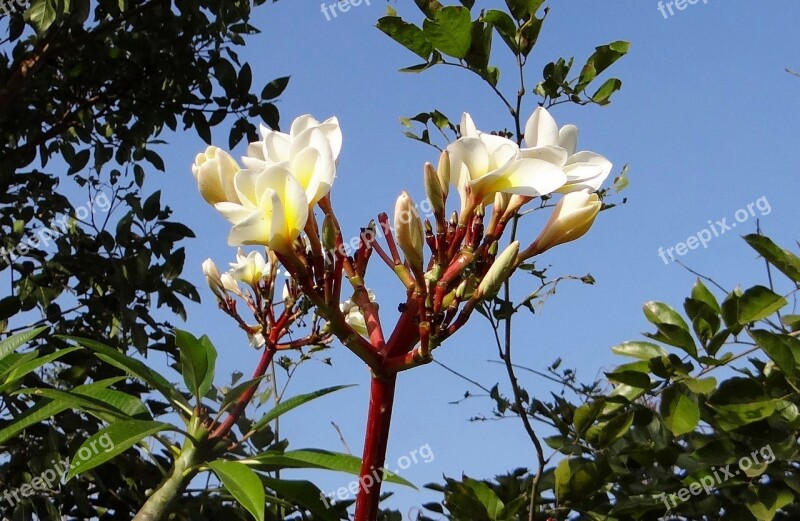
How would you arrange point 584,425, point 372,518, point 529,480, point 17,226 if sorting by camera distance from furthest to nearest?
point 17,226 < point 529,480 < point 584,425 < point 372,518

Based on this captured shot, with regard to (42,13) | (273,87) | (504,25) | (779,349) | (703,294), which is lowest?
(779,349)

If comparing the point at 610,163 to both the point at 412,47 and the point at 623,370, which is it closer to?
the point at 412,47

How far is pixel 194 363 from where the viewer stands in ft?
3.13

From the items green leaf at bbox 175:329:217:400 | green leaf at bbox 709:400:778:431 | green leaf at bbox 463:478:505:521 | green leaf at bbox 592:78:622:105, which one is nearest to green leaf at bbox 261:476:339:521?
green leaf at bbox 175:329:217:400

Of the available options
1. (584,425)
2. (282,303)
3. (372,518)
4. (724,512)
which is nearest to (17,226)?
(282,303)

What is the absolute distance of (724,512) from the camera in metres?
1.30

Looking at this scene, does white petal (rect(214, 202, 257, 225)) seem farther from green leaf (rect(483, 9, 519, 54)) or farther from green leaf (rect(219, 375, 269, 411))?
green leaf (rect(483, 9, 519, 54))

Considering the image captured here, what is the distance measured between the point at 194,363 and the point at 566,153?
53 centimetres

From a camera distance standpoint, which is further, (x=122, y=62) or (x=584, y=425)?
(x=122, y=62)

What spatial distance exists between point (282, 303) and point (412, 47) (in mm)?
407

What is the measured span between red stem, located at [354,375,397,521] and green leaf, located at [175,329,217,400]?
17.5 inches
